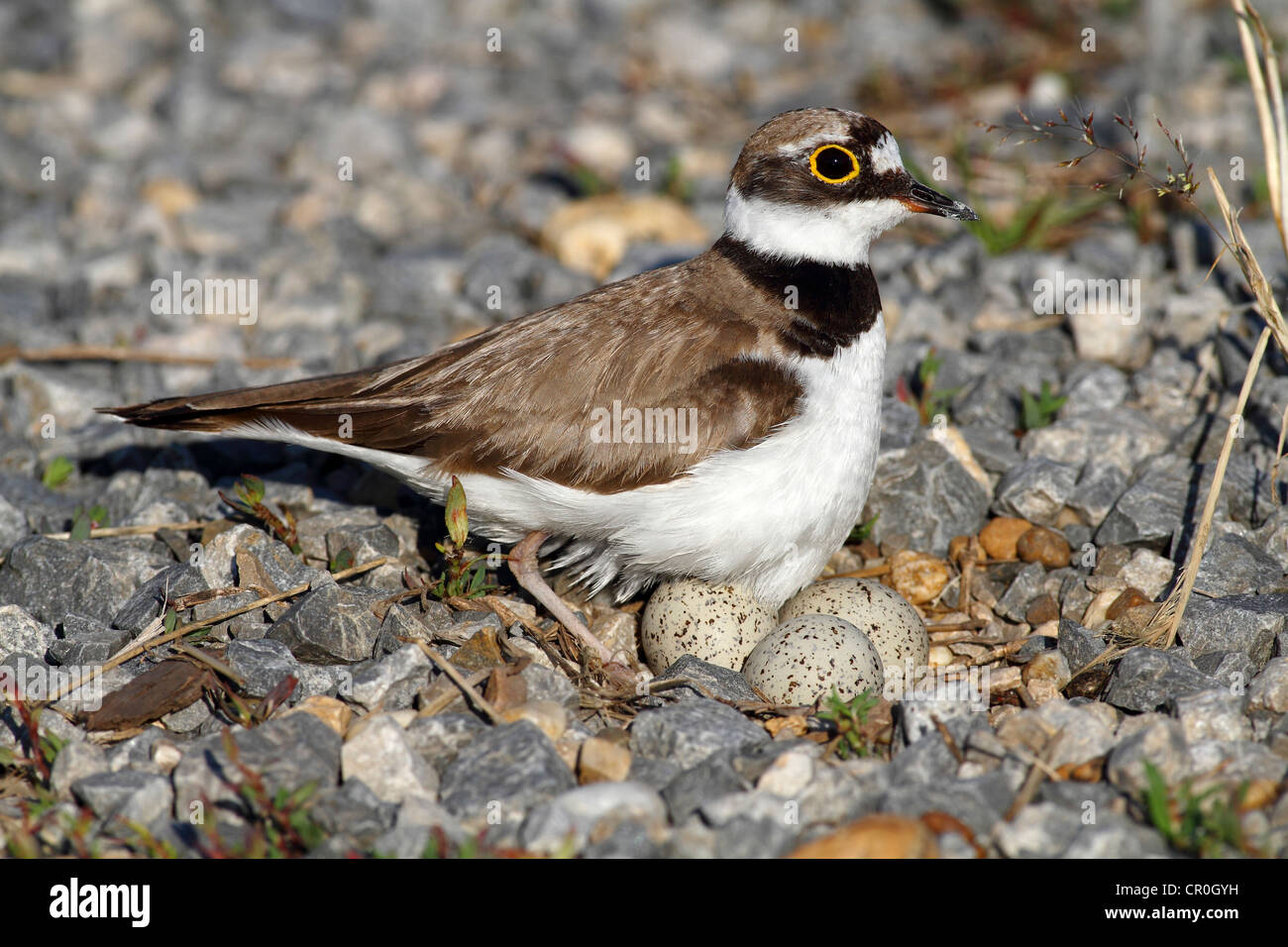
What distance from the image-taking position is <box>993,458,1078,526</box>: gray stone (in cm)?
549

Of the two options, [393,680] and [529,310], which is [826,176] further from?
[529,310]

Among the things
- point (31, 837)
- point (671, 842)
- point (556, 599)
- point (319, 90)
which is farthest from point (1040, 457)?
point (319, 90)

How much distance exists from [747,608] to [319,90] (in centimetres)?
698

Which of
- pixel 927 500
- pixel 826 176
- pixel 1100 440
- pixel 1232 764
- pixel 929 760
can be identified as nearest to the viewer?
pixel 1232 764

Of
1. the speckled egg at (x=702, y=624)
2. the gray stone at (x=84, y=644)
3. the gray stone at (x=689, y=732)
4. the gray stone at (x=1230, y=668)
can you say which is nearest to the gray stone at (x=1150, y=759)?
the gray stone at (x=1230, y=668)

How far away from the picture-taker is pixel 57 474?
593 cm

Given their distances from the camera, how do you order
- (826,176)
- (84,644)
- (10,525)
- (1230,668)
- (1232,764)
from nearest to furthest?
(1232,764), (1230,668), (84,644), (826,176), (10,525)

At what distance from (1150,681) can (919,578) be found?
1.28m

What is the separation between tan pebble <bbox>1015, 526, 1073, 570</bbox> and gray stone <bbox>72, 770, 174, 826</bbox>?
3.56 m

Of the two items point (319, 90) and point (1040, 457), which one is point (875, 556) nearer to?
point (1040, 457)

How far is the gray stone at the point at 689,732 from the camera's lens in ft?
13.4

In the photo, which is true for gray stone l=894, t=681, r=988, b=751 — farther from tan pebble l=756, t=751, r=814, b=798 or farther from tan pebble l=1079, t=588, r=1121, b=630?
tan pebble l=1079, t=588, r=1121, b=630

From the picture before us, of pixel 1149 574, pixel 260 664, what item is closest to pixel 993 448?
pixel 1149 574

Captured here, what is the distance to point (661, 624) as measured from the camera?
4973mm
